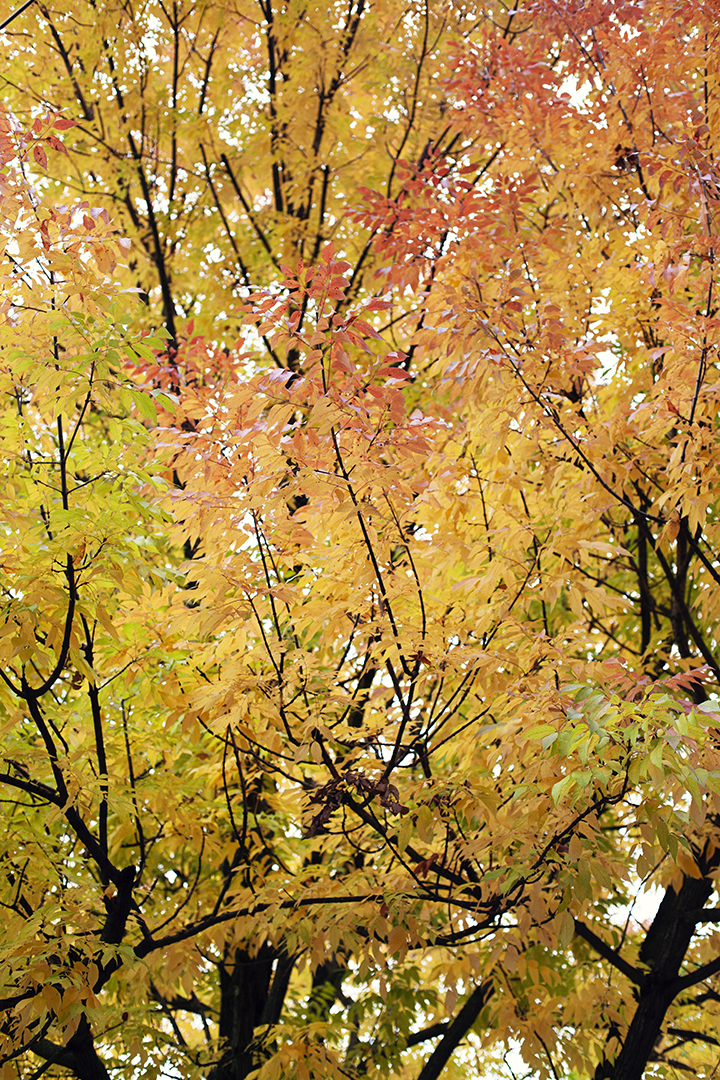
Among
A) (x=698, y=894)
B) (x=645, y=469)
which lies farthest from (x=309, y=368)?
(x=698, y=894)

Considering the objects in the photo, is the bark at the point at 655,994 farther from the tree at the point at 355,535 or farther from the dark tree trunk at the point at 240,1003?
the dark tree trunk at the point at 240,1003

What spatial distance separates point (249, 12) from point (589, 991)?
694cm

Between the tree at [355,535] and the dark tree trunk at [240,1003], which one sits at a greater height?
the tree at [355,535]

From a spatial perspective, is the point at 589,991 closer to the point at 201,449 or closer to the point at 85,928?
the point at 85,928

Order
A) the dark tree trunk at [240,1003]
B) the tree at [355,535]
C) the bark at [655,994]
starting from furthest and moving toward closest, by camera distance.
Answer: the dark tree trunk at [240,1003] → the bark at [655,994] → the tree at [355,535]

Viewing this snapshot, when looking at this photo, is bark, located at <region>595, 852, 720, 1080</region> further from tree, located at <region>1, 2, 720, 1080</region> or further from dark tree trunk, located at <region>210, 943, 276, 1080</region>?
dark tree trunk, located at <region>210, 943, 276, 1080</region>

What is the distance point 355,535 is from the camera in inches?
127

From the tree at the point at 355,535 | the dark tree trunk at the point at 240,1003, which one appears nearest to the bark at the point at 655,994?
the tree at the point at 355,535

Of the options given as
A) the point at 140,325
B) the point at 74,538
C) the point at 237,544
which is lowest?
the point at 74,538

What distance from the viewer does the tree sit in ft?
9.93

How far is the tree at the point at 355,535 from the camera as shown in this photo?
9.93 ft

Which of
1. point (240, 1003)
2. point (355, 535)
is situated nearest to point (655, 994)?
point (240, 1003)

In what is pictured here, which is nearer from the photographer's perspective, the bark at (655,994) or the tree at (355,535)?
the tree at (355,535)

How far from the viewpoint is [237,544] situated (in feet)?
10.3
